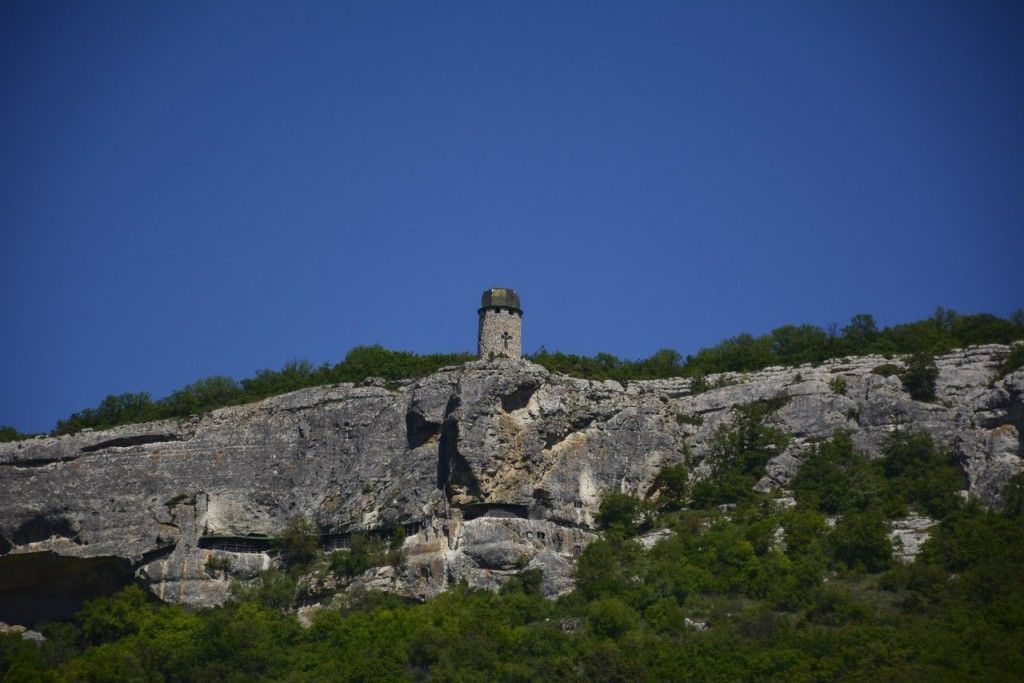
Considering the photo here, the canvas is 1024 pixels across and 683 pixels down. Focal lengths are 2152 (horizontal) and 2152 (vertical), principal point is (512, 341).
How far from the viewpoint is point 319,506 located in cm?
6781

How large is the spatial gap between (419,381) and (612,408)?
6558 millimetres

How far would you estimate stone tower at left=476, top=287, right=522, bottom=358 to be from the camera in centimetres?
7019

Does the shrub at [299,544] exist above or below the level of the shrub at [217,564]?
above

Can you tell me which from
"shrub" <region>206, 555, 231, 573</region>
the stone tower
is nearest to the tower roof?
the stone tower

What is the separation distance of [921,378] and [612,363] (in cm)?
1135

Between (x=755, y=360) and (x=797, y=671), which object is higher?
(x=755, y=360)

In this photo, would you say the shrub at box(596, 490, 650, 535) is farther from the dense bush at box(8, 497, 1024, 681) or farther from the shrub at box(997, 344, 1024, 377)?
the shrub at box(997, 344, 1024, 377)

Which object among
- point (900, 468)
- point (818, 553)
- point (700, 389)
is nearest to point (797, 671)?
point (818, 553)

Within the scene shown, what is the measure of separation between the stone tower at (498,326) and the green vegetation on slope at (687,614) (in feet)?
23.0

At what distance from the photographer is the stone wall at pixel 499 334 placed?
70.2 meters

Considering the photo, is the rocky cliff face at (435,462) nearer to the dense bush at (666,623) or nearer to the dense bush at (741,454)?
the dense bush at (741,454)

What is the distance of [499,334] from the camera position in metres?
70.2

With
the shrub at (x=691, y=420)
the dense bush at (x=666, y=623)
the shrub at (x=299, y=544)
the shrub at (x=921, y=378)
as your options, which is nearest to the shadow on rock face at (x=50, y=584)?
the dense bush at (x=666, y=623)

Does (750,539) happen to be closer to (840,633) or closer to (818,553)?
(818,553)
